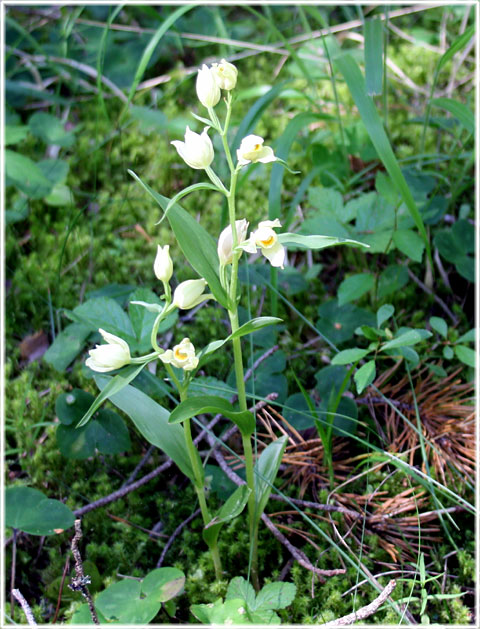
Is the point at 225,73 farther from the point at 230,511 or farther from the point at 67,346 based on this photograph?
the point at 67,346

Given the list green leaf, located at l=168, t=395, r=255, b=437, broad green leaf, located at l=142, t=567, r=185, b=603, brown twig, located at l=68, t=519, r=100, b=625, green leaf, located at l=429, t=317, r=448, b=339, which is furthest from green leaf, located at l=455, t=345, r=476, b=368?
brown twig, located at l=68, t=519, r=100, b=625

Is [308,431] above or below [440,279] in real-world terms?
below

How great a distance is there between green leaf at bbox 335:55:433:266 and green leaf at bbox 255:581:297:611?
87 centimetres

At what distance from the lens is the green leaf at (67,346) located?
1.66 m

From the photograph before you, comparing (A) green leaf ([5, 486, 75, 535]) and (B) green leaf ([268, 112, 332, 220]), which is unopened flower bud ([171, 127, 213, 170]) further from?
(A) green leaf ([5, 486, 75, 535])

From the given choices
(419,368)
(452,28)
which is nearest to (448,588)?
(419,368)

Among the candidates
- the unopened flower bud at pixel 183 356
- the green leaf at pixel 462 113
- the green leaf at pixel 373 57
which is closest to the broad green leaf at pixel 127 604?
the unopened flower bud at pixel 183 356

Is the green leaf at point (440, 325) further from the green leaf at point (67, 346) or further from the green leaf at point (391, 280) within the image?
the green leaf at point (67, 346)

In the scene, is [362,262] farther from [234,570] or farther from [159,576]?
[159,576]

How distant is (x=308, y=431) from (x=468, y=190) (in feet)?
3.62

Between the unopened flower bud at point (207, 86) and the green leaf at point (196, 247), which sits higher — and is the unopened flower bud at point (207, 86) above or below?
above

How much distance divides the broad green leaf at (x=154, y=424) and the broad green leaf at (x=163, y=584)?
0.21 metres

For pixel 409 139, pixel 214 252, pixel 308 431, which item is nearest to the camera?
pixel 214 252

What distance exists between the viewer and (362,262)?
1.89 m
